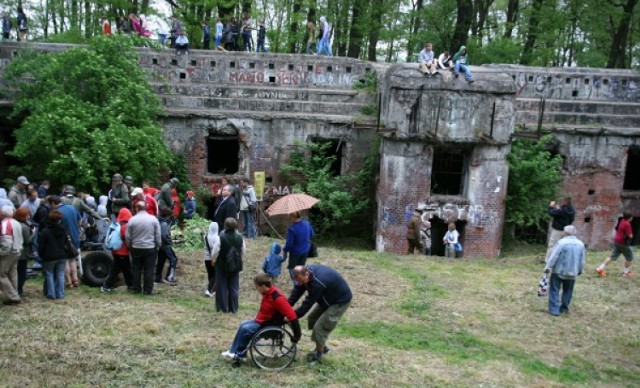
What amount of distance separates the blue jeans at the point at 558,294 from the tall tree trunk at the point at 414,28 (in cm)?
1970

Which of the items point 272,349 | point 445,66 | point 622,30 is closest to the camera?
point 272,349

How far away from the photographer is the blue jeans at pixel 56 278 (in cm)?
988

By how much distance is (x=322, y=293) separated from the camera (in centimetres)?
757

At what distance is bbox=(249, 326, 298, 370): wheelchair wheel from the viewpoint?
7.57 metres

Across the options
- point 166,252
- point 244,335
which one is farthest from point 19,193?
point 244,335

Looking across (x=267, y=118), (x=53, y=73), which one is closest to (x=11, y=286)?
(x=53, y=73)

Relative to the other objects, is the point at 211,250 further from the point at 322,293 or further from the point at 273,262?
the point at 322,293

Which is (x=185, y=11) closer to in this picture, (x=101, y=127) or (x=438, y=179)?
(x=101, y=127)

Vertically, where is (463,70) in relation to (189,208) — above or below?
above

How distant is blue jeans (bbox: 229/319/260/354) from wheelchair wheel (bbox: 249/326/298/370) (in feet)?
0.30

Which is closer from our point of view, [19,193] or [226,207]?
[19,193]

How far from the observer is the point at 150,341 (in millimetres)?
8430

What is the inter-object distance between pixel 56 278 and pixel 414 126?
10.9 metres

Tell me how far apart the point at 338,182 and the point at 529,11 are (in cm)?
1438
